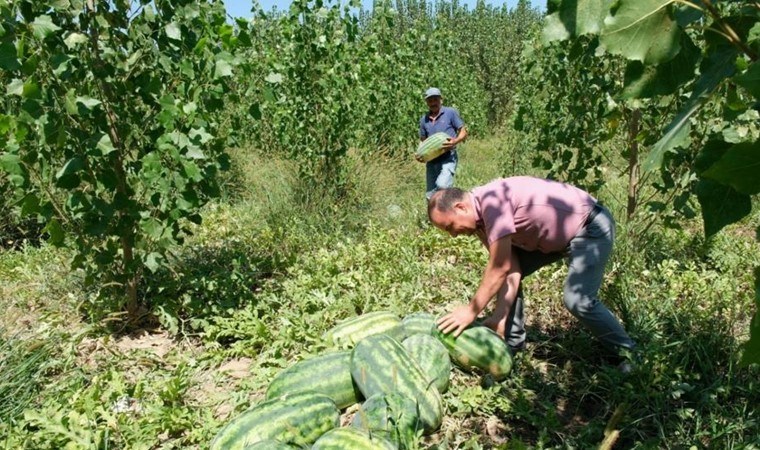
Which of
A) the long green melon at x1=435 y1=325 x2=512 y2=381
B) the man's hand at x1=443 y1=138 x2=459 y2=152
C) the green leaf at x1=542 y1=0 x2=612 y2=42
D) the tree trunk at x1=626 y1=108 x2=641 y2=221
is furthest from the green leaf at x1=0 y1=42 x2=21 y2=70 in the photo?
the man's hand at x1=443 y1=138 x2=459 y2=152

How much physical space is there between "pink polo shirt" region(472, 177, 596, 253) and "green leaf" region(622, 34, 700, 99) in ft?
6.40

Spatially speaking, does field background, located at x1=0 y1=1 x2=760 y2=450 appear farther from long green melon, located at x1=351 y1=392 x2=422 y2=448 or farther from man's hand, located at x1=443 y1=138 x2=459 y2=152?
man's hand, located at x1=443 y1=138 x2=459 y2=152

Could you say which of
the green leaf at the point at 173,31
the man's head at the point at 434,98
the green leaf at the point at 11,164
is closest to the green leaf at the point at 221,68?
the green leaf at the point at 173,31

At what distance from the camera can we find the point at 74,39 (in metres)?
3.30

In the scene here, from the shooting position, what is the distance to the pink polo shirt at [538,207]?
3.28 meters

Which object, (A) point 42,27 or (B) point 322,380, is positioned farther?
(A) point 42,27

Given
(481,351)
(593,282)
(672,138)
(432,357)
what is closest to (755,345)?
(672,138)

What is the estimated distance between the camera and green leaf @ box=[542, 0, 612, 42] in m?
1.18

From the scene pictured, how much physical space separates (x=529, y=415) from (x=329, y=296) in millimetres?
1846

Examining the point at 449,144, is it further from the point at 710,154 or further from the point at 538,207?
the point at 710,154

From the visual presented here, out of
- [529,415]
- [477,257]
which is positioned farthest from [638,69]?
[477,257]

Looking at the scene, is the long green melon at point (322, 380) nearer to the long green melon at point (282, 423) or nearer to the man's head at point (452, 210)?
the long green melon at point (282, 423)

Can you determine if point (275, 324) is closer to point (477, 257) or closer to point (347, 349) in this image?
point (347, 349)

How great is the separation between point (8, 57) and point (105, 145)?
2.20 feet
